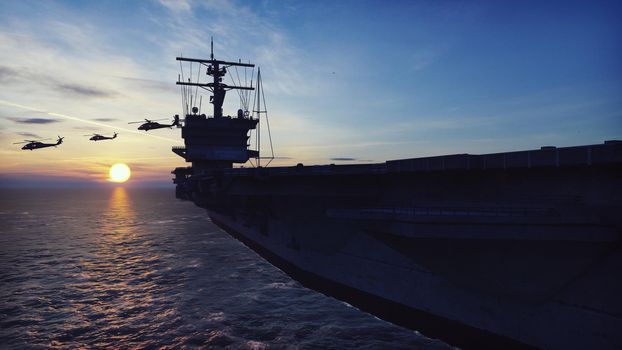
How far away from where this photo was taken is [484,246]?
941 centimetres

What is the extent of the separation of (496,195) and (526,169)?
1155 mm

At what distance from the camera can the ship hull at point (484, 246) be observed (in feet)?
27.8

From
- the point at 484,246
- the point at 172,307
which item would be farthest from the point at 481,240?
the point at 172,307

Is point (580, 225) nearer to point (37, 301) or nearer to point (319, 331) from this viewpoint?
point (319, 331)

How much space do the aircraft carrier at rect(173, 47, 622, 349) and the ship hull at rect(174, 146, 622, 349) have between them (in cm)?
3

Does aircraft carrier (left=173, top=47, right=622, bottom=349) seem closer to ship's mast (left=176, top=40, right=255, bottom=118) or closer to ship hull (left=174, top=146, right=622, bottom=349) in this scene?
ship hull (left=174, top=146, right=622, bottom=349)

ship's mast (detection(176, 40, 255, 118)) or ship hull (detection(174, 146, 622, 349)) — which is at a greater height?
ship's mast (detection(176, 40, 255, 118))

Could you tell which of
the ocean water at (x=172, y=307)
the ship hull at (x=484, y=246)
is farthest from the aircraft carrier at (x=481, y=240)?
the ocean water at (x=172, y=307)

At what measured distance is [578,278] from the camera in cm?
882

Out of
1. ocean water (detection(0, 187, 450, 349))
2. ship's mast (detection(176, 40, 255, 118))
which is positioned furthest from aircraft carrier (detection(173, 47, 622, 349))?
ship's mast (detection(176, 40, 255, 118))

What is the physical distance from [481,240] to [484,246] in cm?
28

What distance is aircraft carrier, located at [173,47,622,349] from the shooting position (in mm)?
8445

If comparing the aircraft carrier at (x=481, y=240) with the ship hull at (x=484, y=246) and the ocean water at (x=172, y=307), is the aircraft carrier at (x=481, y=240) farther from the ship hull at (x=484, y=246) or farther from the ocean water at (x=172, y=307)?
the ocean water at (x=172, y=307)

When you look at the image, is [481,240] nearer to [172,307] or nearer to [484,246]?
[484,246]
